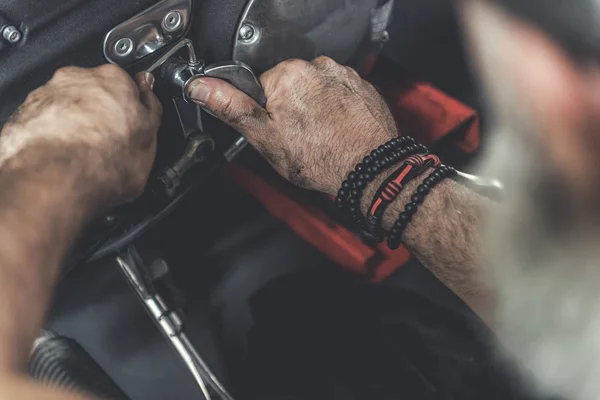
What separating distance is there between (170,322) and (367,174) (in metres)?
0.30

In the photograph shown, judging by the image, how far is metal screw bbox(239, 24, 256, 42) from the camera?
617 millimetres

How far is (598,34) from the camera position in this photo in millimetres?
774

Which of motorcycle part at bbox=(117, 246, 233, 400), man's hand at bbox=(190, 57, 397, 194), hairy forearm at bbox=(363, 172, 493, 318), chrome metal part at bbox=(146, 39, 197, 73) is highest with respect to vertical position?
chrome metal part at bbox=(146, 39, 197, 73)

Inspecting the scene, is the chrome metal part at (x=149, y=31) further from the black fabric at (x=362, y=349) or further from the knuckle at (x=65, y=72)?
the black fabric at (x=362, y=349)

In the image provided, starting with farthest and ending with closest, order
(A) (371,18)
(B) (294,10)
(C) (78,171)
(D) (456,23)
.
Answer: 1. (D) (456,23)
2. (A) (371,18)
3. (B) (294,10)
4. (C) (78,171)

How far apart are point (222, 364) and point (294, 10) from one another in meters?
0.45

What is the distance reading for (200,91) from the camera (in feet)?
→ 1.83

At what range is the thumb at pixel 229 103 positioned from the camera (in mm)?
558

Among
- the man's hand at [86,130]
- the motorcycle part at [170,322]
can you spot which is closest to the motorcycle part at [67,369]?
the motorcycle part at [170,322]

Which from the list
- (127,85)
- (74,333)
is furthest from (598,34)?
(74,333)

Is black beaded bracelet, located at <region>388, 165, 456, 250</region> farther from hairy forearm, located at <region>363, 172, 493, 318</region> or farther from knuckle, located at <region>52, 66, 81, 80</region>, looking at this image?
knuckle, located at <region>52, 66, 81, 80</region>

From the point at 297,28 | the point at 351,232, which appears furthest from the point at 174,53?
the point at 351,232

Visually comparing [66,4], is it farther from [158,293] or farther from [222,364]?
[222,364]

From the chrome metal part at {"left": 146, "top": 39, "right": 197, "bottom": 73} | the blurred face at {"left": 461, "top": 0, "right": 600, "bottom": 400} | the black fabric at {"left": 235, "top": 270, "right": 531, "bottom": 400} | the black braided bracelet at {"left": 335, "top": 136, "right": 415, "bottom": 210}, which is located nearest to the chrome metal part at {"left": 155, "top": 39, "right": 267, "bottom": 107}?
the chrome metal part at {"left": 146, "top": 39, "right": 197, "bottom": 73}
